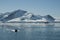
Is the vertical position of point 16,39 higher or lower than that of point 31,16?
lower

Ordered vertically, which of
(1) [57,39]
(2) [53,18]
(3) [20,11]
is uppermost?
(3) [20,11]

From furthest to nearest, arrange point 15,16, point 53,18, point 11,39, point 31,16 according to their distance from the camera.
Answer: point 31,16 < point 15,16 < point 53,18 < point 11,39

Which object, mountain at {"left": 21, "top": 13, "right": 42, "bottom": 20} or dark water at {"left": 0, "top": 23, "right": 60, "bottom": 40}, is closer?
dark water at {"left": 0, "top": 23, "right": 60, "bottom": 40}

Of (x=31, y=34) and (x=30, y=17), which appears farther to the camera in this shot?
(x=30, y=17)

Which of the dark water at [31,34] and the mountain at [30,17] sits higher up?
the mountain at [30,17]

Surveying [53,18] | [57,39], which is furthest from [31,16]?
[57,39]

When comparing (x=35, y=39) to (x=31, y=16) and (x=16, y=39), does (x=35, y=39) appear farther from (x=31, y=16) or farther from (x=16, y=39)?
(x=31, y=16)

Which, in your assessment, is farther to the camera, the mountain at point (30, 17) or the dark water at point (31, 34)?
the mountain at point (30, 17)

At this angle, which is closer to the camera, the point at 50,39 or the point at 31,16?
the point at 50,39

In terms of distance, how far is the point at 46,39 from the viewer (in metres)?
15.5

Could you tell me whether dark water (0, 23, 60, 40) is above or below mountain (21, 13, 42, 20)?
below

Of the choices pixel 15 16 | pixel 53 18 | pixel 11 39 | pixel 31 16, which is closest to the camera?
pixel 11 39

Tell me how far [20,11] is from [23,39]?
83.7 metres

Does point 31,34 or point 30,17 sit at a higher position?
point 30,17
